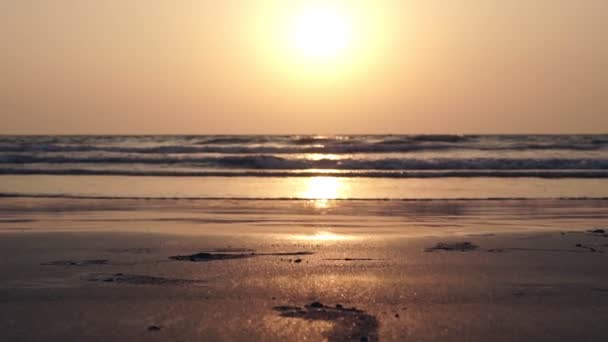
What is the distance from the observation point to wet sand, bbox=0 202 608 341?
3.98 metres

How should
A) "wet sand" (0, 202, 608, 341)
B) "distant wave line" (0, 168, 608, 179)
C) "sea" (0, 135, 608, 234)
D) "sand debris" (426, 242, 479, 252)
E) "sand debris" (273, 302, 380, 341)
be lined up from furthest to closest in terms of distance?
"distant wave line" (0, 168, 608, 179)
"sea" (0, 135, 608, 234)
"sand debris" (426, 242, 479, 252)
"wet sand" (0, 202, 608, 341)
"sand debris" (273, 302, 380, 341)

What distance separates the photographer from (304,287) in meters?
4.94

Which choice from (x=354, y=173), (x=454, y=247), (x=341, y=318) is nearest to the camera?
(x=341, y=318)

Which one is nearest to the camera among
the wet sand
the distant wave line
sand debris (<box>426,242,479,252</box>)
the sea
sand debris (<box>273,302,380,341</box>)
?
sand debris (<box>273,302,380,341</box>)

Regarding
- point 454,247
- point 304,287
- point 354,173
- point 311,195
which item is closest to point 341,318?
point 304,287

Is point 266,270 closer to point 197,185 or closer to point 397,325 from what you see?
point 397,325

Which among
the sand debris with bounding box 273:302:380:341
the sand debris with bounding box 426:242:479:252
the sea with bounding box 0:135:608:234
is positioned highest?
the sea with bounding box 0:135:608:234

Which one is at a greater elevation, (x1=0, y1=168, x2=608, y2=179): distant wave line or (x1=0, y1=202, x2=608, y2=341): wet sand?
(x1=0, y1=168, x2=608, y2=179): distant wave line

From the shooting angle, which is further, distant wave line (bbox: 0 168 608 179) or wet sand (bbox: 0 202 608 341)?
distant wave line (bbox: 0 168 608 179)

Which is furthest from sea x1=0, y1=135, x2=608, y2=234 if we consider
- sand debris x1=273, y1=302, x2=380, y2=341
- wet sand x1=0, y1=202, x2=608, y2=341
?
sand debris x1=273, y1=302, x2=380, y2=341

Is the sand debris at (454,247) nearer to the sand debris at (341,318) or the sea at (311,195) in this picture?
the sea at (311,195)

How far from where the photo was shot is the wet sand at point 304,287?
3.98 m

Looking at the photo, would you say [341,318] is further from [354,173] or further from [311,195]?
[354,173]

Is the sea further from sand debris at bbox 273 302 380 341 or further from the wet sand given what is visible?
sand debris at bbox 273 302 380 341
